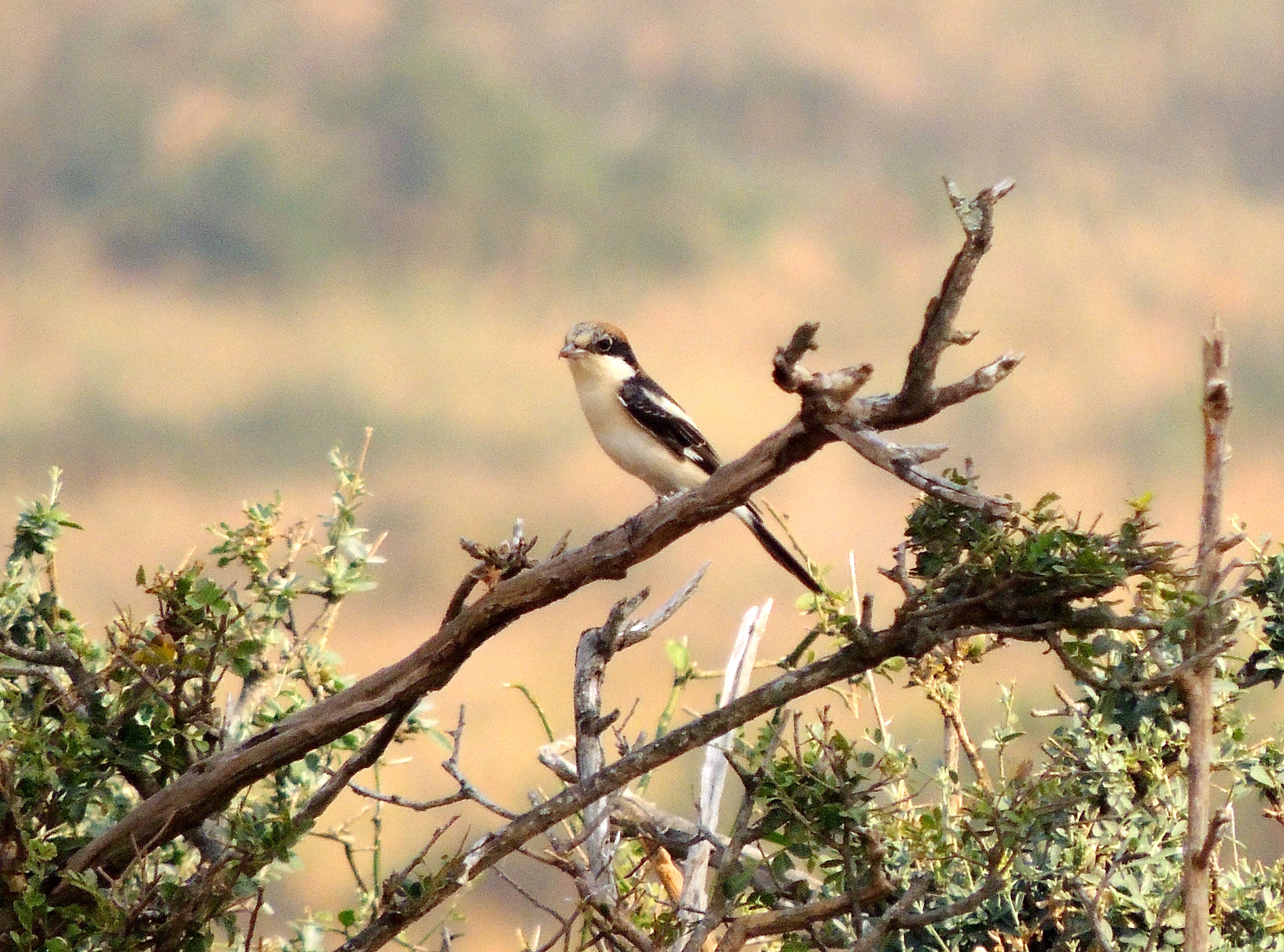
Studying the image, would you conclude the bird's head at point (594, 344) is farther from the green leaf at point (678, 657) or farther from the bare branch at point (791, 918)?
the bare branch at point (791, 918)

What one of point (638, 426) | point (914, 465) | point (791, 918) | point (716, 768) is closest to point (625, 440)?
point (638, 426)

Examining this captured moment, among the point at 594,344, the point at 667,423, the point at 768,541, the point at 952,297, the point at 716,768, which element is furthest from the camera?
the point at 594,344

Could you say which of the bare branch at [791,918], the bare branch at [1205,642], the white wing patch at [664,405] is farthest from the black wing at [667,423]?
the bare branch at [1205,642]

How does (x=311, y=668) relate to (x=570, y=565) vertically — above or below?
above

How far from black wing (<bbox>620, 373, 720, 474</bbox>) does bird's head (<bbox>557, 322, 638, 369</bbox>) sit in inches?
A: 5.8

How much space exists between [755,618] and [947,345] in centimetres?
141

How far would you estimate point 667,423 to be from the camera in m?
4.09

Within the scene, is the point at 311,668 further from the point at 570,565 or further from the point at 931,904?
the point at 931,904

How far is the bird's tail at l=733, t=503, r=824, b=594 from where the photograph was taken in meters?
3.75

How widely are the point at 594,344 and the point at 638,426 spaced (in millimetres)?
353

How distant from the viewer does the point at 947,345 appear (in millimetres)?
1597

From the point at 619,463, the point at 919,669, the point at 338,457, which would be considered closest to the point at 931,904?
the point at 919,669

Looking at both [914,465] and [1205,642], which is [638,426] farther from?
[1205,642]

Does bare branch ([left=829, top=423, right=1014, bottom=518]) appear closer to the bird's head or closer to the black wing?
the black wing
